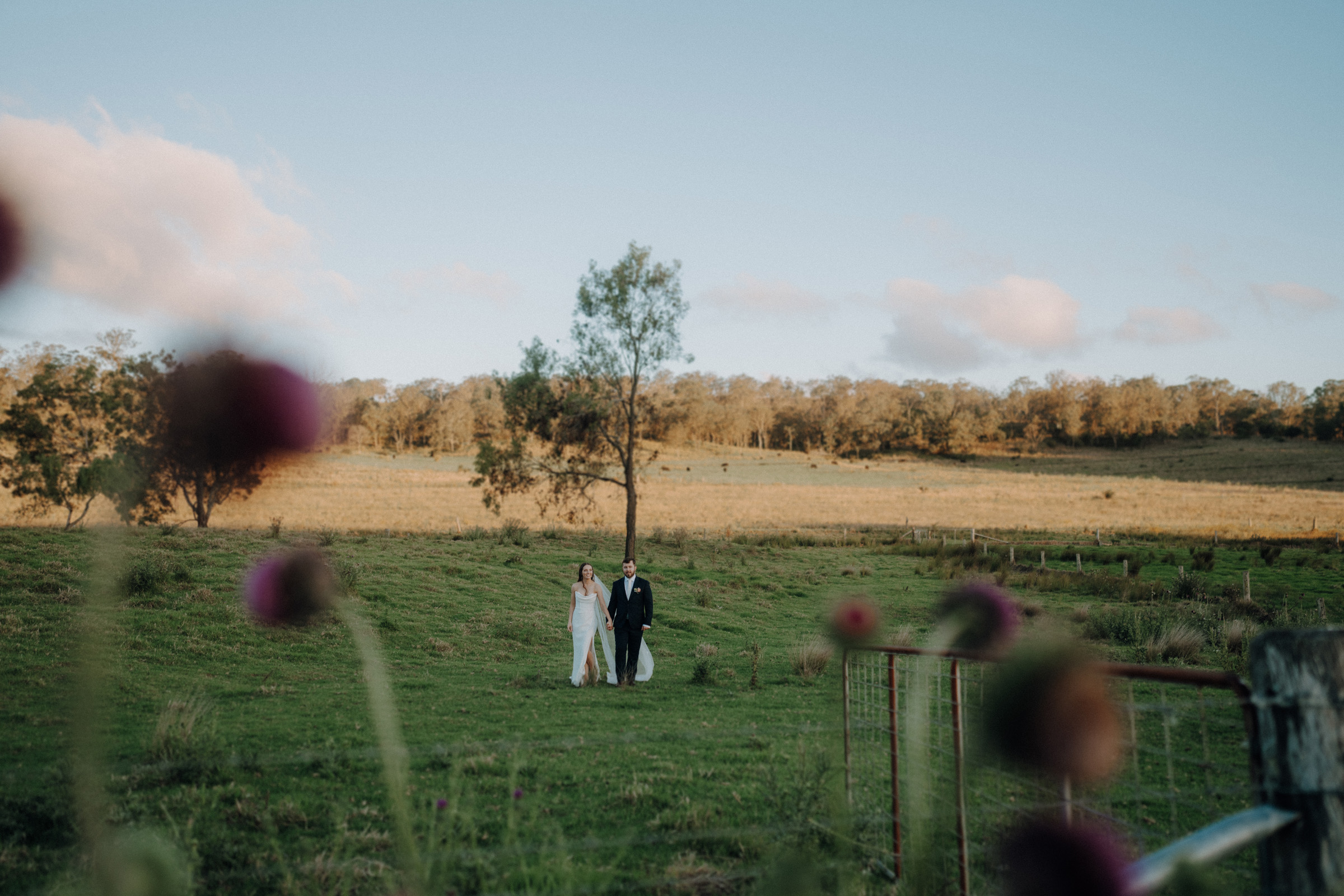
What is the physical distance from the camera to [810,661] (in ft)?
42.3

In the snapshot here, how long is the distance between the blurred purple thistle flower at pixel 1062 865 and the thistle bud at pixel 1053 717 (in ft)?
0.42

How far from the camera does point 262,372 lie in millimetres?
1493

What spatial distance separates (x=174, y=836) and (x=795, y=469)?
84.6 meters

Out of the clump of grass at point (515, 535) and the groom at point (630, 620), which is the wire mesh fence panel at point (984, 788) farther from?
the clump of grass at point (515, 535)

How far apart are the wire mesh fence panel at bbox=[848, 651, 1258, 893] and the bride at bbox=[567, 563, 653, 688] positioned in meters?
4.01

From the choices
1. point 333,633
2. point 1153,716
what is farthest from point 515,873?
point 333,633

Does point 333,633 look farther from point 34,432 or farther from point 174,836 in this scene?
point 34,432

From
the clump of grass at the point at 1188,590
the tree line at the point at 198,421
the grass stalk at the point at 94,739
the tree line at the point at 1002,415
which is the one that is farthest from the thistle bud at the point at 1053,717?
the tree line at the point at 1002,415

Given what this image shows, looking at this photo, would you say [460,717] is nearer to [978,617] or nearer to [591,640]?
[591,640]

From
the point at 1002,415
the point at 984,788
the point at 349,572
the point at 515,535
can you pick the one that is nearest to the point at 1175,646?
the point at 984,788

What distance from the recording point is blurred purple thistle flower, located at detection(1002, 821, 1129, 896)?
1060 mm

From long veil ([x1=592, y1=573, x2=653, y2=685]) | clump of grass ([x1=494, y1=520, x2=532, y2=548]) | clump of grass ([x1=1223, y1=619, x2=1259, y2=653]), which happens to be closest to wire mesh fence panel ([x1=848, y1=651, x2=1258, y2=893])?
long veil ([x1=592, y1=573, x2=653, y2=685])

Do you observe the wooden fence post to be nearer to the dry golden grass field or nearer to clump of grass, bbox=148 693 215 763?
clump of grass, bbox=148 693 215 763

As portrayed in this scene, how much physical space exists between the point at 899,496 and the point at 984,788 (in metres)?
61.0
